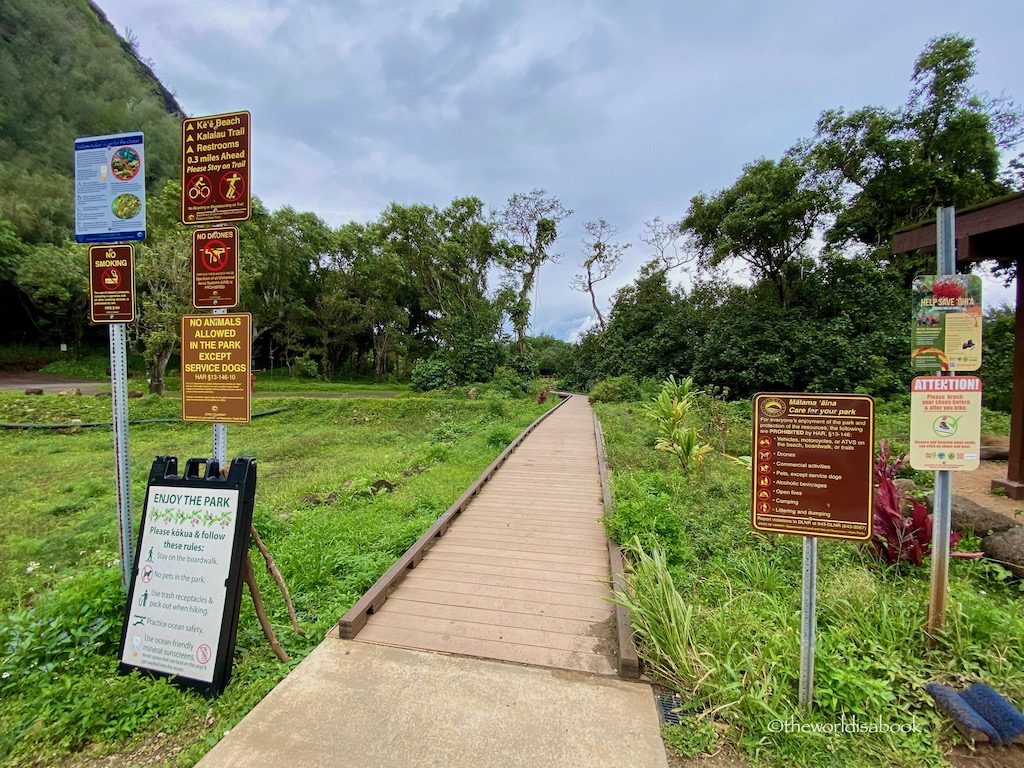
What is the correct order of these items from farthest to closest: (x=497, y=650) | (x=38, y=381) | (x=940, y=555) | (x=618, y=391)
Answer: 1. (x=38, y=381)
2. (x=618, y=391)
3. (x=497, y=650)
4. (x=940, y=555)

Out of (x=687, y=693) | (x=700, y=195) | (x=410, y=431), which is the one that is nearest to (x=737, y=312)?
(x=700, y=195)

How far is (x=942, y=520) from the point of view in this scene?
2447 mm

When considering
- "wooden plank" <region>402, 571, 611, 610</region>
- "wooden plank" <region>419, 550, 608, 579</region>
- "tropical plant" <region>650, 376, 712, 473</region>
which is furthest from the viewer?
"tropical plant" <region>650, 376, 712, 473</region>

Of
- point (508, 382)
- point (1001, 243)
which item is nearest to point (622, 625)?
point (1001, 243)

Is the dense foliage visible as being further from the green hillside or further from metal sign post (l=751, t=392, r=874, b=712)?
the green hillside

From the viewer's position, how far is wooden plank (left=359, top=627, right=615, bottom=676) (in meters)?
2.50

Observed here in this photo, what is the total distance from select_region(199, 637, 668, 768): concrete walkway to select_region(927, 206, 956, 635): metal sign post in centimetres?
165

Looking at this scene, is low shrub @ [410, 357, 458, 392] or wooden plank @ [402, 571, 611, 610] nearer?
wooden plank @ [402, 571, 611, 610]

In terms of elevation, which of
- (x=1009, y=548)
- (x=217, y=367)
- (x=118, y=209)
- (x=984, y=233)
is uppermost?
(x=984, y=233)

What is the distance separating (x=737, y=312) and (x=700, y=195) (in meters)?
5.08

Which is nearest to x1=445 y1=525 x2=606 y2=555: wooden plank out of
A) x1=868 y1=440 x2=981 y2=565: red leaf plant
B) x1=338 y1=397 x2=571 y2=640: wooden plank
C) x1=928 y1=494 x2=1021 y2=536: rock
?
x1=338 y1=397 x2=571 y2=640: wooden plank

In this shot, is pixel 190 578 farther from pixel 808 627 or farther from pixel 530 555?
pixel 808 627

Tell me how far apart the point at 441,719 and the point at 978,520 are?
15.1 ft

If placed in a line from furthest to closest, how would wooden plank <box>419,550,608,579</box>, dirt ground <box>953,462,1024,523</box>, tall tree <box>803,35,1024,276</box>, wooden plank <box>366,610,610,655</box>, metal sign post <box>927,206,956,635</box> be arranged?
tall tree <box>803,35,1024,276</box> < dirt ground <box>953,462,1024,523</box> < wooden plank <box>419,550,608,579</box> < wooden plank <box>366,610,610,655</box> < metal sign post <box>927,206,956,635</box>
